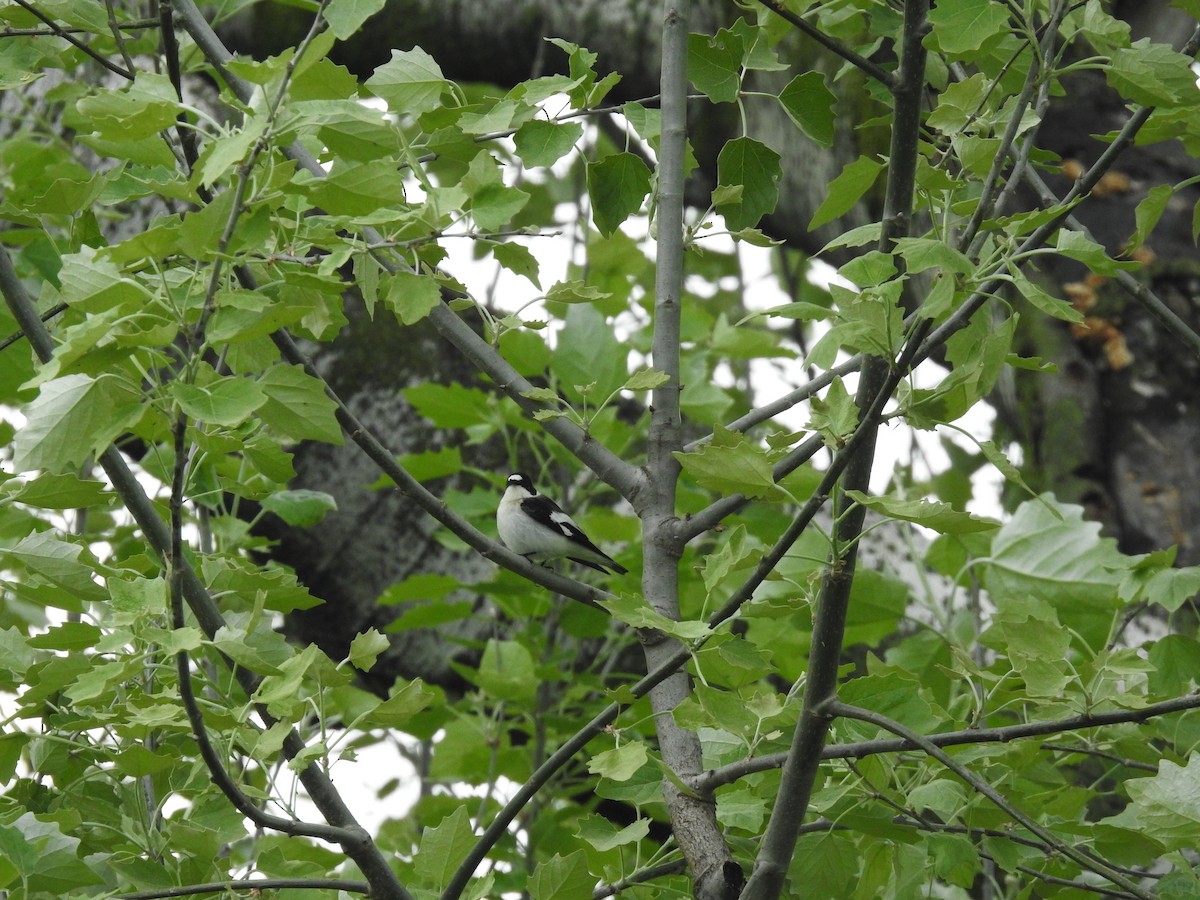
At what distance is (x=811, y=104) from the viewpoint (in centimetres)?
213

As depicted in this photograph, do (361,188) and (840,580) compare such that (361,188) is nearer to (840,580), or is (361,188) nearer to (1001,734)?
(840,580)

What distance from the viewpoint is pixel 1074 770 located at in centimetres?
416

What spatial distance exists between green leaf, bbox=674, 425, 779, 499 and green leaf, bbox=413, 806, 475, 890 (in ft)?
2.32

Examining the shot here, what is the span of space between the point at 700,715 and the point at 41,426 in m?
0.92

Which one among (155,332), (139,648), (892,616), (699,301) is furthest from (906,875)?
(699,301)

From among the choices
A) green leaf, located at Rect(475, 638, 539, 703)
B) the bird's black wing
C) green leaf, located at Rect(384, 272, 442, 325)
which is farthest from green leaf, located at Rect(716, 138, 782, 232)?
the bird's black wing

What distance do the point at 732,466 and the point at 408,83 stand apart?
0.90 m

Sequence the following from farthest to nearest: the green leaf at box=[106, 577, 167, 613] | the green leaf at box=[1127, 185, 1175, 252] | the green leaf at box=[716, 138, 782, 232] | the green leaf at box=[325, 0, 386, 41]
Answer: the green leaf at box=[716, 138, 782, 232] → the green leaf at box=[1127, 185, 1175, 252] → the green leaf at box=[106, 577, 167, 613] → the green leaf at box=[325, 0, 386, 41]

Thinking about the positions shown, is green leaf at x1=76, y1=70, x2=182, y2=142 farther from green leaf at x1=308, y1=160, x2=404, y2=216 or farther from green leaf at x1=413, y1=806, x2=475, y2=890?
green leaf at x1=413, y1=806, x2=475, y2=890

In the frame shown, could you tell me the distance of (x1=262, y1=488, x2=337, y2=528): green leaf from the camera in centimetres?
273

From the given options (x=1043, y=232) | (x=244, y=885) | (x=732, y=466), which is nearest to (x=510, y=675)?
(x=244, y=885)

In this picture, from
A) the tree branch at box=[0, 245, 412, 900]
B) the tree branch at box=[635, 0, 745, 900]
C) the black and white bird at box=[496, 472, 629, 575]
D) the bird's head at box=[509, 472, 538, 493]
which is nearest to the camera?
the tree branch at box=[0, 245, 412, 900]

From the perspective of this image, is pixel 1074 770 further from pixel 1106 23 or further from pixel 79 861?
pixel 79 861

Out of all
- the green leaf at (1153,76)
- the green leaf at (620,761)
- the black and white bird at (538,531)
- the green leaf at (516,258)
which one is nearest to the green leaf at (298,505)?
the green leaf at (516,258)
